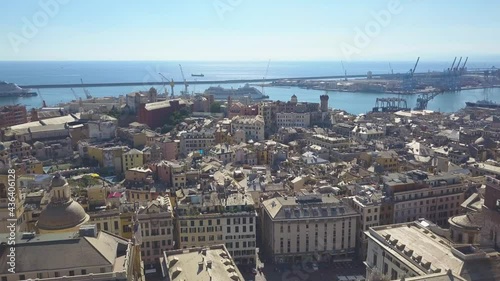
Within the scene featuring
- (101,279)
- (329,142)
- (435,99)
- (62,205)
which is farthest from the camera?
(435,99)

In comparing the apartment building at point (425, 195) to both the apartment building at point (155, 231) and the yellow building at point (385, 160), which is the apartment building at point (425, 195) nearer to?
the yellow building at point (385, 160)

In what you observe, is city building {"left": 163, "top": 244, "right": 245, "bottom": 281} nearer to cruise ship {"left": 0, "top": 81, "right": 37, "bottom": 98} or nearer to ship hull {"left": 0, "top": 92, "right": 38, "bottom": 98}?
ship hull {"left": 0, "top": 92, "right": 38, "bottom": 98}

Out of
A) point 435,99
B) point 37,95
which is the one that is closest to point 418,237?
point 435,99

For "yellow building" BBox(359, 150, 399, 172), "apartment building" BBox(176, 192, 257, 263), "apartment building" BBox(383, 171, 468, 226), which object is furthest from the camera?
"yellow building" BBox(359, 150, 399, 172)

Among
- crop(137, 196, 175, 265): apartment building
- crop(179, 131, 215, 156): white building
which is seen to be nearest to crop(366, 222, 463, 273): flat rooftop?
crop(137, 196, 175, 265): apartment building

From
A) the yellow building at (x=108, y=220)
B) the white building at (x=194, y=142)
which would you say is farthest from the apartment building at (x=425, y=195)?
the white building at (x=194, y=142)

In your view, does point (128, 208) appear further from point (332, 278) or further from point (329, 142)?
point (329, 142)

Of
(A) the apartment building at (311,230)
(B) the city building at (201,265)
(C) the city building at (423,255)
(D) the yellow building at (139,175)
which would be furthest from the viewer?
(D) the yellow building at (139,175)
